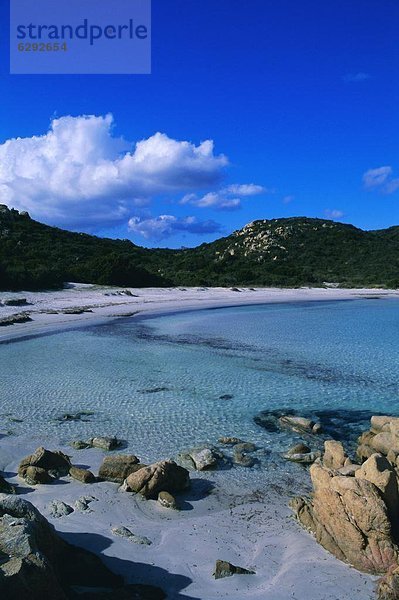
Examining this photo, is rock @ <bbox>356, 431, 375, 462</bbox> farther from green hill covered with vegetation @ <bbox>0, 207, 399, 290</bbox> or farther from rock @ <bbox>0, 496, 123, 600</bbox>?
green hill covered with vegetation @ <bbox>0, 207, 399, 290</bbox>

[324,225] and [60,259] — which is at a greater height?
[324,225]

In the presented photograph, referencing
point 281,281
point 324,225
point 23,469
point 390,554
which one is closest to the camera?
point 390,554

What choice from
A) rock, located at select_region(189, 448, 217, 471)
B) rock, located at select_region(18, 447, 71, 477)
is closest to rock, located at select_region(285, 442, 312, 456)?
rock, located at select_region(189, 448, 217, 471)

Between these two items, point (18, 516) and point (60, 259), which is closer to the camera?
point (18, 516)

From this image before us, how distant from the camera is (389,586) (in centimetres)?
415

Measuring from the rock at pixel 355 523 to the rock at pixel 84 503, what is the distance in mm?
2659

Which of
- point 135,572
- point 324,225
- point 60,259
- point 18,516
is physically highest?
point 324,225

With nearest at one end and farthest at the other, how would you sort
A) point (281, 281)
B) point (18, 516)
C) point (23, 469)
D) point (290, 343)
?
point (18, 516) < point (23, 469) < point (290, 343) < point (281, 281)

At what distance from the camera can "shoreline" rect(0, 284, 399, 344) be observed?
23.5m

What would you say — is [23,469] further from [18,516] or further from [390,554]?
[390,554]

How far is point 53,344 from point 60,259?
105 feet

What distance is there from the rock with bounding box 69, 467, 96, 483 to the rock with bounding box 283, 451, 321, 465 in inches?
120

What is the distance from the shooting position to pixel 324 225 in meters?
89.1

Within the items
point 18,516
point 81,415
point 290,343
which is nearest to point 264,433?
point 81,415
